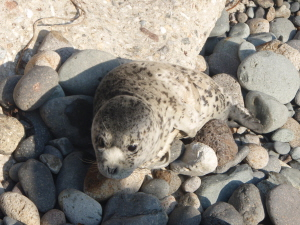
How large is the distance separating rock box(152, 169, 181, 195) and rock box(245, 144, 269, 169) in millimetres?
908

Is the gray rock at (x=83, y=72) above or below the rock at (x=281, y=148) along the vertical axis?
above

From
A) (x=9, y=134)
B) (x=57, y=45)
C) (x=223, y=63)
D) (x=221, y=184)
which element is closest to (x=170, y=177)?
(x=221, y=184)

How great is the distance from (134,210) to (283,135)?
230 cm

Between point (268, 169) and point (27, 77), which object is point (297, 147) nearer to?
point (268, 169)

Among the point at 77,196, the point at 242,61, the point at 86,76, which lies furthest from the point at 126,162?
the point at 242,61

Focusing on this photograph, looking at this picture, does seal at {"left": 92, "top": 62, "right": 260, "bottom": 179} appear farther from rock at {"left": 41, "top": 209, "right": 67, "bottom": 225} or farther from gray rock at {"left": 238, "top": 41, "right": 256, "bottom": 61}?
gray rock at {"left": 238, "top": 41, "right": 256, "bottom": 61}

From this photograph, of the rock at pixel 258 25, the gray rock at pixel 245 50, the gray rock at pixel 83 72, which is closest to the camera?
the gray rock at pixel 83 72

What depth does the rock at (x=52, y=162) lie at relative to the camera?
3.58 metres

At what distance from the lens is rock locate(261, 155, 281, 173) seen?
14.2ft

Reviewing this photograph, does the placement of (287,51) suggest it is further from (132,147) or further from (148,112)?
(132,147)

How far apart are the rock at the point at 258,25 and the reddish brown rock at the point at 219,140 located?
260 cm

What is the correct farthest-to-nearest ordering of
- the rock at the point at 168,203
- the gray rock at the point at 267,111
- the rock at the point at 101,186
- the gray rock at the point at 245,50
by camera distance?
the gray rock at the point at 245,50, the gray rock at the point at 267,111, the rock at the point at 168,203, the rock at the point at 101,186

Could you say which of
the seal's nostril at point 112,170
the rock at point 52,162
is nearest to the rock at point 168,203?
the seal's nostril at point 112,170

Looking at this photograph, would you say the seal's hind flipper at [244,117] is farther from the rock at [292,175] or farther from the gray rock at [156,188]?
the gray rock at [156,188]
